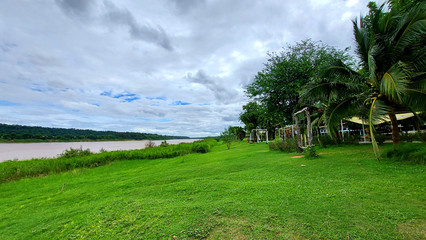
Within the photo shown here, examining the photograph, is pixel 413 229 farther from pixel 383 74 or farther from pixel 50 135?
pixel 50 135

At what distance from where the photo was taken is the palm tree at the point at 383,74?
5.62 m

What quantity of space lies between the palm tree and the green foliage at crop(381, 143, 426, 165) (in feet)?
2.94

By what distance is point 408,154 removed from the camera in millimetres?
5883

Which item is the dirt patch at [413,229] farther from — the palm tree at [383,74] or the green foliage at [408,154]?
the green foliage at [408,154]

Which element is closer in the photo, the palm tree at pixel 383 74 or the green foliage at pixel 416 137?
the palm tree at pixel 383 74

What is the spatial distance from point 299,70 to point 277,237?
1297 centimetres

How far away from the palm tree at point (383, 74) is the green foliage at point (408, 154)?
89 cm

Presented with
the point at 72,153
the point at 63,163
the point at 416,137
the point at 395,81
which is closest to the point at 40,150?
the point at 72,153

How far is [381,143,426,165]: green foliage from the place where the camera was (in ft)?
17.8

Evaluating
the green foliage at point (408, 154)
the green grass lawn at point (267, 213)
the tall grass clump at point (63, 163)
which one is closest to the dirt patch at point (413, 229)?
the green grass lawn at point (267, 213)

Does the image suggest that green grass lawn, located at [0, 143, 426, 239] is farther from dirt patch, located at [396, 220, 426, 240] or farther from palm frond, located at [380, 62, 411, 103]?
palm frond, located at [380, 62, 411, 103]

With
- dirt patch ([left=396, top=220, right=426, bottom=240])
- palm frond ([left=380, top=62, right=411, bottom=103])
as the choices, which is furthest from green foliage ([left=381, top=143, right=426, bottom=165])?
dirt patch ([left=396, top=220, right=426, bottom=240])

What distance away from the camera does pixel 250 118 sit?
45250mm

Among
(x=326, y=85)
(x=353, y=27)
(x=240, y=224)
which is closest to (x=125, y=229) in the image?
(x=240, y=224)
